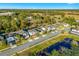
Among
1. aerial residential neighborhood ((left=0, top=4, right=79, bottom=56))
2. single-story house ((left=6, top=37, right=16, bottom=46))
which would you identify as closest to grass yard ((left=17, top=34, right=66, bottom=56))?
aerial residential neighborhood ((left=0, top=4, right=79, bottom=56))

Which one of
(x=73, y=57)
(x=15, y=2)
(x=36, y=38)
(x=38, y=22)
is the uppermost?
(x=15, y=2)

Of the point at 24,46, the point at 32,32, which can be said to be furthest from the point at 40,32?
the point at 24,46

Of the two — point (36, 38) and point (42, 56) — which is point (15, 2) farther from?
point (42, 56)

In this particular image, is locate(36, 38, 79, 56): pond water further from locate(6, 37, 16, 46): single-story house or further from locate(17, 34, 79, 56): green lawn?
locate(6, 37, 16, 46): single-story house

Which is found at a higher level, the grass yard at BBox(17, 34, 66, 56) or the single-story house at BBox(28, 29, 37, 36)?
the single-story house at BBox(28, 29, 37, 36)

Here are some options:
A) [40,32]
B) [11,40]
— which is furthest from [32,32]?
[11,40]

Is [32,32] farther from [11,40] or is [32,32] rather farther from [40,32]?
[11,40]

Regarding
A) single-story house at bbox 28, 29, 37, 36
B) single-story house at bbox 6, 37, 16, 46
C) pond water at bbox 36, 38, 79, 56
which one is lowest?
pond water at bbox 36, 38, 79, 56

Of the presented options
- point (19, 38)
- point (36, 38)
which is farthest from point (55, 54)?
point (19, 38)

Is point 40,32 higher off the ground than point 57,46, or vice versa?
point 40,32
